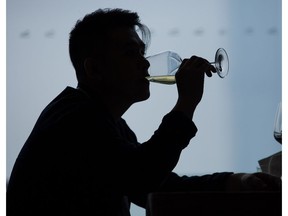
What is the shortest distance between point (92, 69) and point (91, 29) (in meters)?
0.13

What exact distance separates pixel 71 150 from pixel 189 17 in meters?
1.75

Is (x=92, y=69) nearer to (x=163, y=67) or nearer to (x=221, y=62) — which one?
(x=163, y=67)

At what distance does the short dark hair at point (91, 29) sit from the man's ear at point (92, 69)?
0.03m

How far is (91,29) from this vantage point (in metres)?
1.23

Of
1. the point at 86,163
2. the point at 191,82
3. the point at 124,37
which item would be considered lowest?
the point at 86,163

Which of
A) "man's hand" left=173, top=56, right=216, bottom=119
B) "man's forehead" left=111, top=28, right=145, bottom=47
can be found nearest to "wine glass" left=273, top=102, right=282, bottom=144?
"man's hand" left=173, top=56, right=216, bottom=119

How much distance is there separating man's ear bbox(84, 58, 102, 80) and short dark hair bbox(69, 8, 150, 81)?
0.03 meters

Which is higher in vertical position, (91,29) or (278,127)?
(91,29)

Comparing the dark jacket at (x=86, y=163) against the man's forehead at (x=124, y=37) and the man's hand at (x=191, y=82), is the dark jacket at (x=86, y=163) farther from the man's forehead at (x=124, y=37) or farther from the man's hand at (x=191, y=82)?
the man's forehead at (x=124, y=37)

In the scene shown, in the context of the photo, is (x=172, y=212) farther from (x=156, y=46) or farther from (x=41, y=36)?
(x=41, y=36)

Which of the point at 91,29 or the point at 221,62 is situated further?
the point at 91,29

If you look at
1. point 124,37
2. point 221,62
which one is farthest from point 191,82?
point 124,37

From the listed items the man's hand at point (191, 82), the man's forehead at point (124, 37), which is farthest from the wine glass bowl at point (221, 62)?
the man's forehead at point (124, 37)

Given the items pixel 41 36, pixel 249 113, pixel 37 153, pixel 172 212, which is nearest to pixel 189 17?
pixel 249 113
